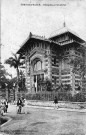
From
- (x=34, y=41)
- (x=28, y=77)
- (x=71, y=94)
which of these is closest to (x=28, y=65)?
(x=28, y=77)

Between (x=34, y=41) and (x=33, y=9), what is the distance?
17320 mm

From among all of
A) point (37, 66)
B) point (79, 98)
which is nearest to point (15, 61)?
point (37, 66)

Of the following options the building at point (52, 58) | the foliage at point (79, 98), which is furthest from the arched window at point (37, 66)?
the foliage at point (79, 98)

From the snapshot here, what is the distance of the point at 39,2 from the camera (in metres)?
10.7

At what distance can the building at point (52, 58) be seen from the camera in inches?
1072

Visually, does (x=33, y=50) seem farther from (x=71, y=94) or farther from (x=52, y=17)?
(x=52, y=17)

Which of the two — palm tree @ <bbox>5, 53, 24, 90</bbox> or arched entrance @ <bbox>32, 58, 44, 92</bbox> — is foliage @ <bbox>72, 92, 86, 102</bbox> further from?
palm tree @ <bbox>5, 53, 24, 90</bbox>

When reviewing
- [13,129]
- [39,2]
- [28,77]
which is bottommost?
[13,129]

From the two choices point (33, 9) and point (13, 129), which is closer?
point (13, 129)

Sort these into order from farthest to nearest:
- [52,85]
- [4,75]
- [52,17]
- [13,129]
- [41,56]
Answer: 1. [4,75]
2. [41,56]
3. [52,85]
4. [52,17]
5. [13,129]

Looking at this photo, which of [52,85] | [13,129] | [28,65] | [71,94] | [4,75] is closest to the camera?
[13,129]

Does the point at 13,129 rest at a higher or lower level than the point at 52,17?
lower

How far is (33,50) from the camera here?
29.3m

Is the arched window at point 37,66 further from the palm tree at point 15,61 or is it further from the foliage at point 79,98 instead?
the foliage at point 79,98
